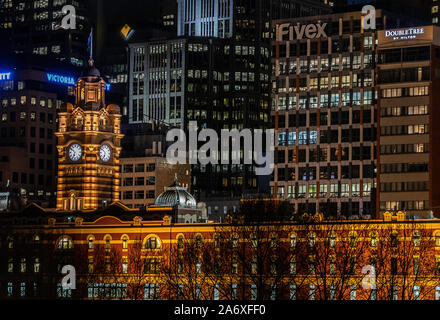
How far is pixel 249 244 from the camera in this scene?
156 meters

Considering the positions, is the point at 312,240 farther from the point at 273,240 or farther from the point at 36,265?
the point at 36,265

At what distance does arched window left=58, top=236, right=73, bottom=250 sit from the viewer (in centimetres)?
18712

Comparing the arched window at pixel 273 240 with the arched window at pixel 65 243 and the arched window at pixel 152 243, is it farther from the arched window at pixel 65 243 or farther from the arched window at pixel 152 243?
the arched window at pixel 65 243

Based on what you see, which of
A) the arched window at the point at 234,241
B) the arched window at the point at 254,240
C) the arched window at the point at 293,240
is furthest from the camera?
the arched window at the point at 234,241

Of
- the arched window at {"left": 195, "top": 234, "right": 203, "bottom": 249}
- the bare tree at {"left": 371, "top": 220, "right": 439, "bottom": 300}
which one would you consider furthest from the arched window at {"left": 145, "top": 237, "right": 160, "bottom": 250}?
the bare tree at {"left": 371, "top": 220, "right": 439, "bottom": 300}

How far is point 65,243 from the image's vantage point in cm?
18825

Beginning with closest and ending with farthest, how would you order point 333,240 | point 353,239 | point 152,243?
point 353,239 < point 333,240 < point 152,243

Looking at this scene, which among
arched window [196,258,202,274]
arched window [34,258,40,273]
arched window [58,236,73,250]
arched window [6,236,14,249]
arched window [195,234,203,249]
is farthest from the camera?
arched window [6,236,14,249]

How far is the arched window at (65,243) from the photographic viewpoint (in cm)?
18712

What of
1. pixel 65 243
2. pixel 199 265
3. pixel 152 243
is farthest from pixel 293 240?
pixel 65 243

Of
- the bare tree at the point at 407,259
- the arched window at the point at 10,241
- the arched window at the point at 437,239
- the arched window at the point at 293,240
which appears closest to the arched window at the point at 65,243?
the arched window at the point at 10,241

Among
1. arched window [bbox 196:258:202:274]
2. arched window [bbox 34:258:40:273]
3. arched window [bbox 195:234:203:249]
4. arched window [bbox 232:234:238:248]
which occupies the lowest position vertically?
arched window [bbox 34:258:40:273]

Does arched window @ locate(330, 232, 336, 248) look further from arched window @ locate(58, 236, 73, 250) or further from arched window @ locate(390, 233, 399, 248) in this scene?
arched window @ locate(58, 236, 73, 250)
